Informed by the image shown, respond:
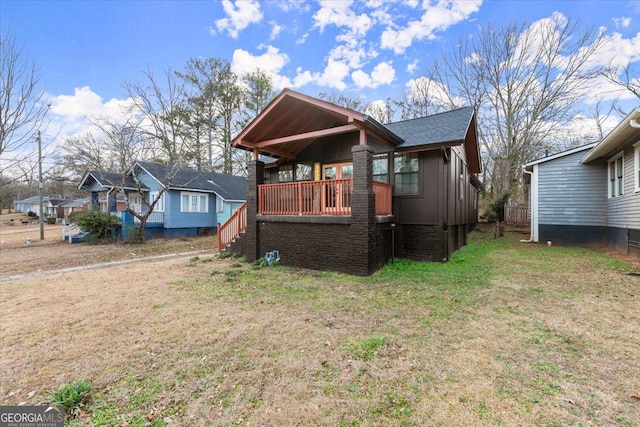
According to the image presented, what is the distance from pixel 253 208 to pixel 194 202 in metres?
12.0

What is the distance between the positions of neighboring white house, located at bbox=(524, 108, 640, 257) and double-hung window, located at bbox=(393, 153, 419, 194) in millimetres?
5433

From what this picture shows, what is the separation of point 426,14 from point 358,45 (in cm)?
409

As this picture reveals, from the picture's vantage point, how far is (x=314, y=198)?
7844mm

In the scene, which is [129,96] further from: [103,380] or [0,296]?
[103,380]

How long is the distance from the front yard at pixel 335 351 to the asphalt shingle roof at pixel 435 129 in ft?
12.9

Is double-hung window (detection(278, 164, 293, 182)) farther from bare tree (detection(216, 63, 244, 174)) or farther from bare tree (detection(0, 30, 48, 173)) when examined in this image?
bare tree (detection(216, 63, 244, 174))

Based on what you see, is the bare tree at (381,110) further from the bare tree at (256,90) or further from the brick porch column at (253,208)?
the brick porch column at (253,208)

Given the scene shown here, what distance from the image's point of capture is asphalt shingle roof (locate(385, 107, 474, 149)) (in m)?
7.92

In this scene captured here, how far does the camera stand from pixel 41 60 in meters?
10.0

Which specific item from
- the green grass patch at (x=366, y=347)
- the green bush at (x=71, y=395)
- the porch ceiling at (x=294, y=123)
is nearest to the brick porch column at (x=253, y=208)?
the porch ceiling at (x=294, y=123)

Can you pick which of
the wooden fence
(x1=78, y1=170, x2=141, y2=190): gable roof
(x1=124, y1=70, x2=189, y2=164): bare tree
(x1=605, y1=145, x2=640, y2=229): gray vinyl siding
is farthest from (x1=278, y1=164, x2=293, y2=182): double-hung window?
the wooden fence

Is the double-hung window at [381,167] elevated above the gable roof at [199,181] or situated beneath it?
situated beneath

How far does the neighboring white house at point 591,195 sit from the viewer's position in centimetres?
862

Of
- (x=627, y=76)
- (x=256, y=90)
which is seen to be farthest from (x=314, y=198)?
(x=256, y=90)
